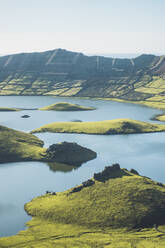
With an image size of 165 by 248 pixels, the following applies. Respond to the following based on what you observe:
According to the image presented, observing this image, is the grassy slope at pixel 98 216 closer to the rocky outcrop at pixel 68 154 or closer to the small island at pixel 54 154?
the rocky outcrop at pixel 68 154

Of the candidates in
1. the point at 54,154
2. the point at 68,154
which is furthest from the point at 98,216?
the point at 54,154

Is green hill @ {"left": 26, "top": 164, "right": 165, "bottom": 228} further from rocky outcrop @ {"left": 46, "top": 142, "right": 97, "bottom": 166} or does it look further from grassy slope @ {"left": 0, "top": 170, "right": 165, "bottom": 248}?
rocky outcrop @ {"left": 46, "top": 142, "right": 97, "bottom": 166}

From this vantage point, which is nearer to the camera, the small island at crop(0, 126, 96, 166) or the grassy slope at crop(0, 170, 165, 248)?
the grassy slope at crop(0, 170, 165, 248)

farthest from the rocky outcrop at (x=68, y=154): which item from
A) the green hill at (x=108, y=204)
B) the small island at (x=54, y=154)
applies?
the green hill at (x=108, y=204)

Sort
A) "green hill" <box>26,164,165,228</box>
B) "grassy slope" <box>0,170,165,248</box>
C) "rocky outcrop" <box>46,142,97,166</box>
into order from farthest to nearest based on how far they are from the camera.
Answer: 1. "rocky outcrop" <box>46,142,97,166</box>
2. "green hill" <box>26,164,165,228</box>
3. "grassy slope" <box>0,170,165,248</box>

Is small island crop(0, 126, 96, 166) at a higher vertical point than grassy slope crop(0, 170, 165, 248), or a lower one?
lower

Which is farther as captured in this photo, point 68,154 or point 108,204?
point 68,154

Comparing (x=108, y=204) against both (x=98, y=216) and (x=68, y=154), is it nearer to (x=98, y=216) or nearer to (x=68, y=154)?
(x=98, y=216)

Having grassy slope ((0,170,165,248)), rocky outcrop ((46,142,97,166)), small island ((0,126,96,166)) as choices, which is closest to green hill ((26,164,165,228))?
grassy slope ((0,170,165,248))
